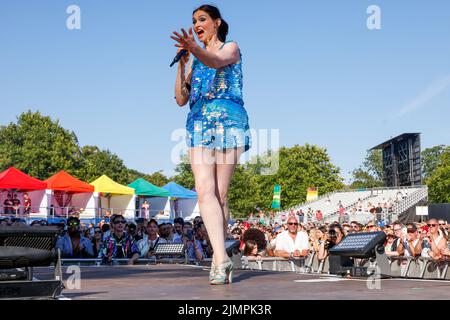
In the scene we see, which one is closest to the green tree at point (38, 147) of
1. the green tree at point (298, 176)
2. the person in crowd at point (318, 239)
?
the green tree at point (298, 176)

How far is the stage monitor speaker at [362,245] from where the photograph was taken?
576 cm

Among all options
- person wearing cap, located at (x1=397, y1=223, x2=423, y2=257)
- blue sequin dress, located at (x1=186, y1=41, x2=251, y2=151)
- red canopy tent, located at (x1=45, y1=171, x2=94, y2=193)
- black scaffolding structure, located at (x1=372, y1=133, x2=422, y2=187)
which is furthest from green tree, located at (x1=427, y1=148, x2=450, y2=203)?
blue sequin dress, located at (x1=186, y1=41, x2=251, y2=151)

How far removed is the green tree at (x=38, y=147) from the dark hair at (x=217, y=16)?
215 ft

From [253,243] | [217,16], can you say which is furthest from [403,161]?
[217,16]

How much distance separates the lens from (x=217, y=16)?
5.14m

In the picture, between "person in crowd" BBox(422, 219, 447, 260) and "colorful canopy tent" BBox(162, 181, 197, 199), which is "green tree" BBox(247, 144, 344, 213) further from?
"person in crowd" BBox(422, 219, 447, 260)

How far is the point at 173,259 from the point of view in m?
9.57

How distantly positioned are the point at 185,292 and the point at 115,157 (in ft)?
292

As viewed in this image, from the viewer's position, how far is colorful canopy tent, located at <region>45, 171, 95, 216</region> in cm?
3256

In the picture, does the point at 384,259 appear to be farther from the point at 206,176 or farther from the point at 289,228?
the point at 289,228

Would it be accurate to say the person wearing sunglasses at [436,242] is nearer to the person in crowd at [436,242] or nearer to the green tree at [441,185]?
the person in crowd at [436,242]

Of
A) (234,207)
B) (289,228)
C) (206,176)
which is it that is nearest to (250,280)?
(206,176)

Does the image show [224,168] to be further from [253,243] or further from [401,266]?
[253,243]

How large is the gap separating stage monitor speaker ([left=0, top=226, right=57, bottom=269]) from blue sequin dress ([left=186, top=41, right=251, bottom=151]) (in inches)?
56.1
